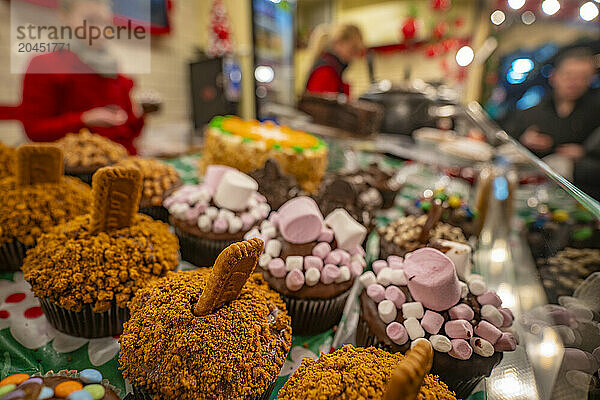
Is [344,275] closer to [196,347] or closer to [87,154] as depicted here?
[196,347]

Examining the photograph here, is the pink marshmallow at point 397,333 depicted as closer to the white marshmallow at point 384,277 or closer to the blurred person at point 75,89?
the white marshmallow at point 384,277

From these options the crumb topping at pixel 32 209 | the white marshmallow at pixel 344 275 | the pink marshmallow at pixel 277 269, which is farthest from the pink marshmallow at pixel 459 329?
the crumb topping at pixel 32 209

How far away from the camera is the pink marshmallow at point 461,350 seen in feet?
4.23

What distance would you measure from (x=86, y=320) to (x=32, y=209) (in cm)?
68

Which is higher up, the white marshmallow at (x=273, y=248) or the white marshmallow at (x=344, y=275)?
the white marshmallow at (x=273, y=248)

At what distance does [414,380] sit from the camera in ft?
2.55

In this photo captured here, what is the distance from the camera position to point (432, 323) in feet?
4.37

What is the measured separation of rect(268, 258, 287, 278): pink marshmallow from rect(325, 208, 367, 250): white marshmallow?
12.8 inches

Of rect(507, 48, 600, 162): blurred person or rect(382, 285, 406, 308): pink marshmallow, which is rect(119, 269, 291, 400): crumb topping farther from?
rect(507, 48, 600, 162): blurred person

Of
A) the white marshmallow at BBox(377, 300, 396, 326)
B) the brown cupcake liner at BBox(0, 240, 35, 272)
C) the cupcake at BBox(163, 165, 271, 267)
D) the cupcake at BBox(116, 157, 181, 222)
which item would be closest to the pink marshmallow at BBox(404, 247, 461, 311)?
the white marshmallow at BBox(377, 300, 396, 326)

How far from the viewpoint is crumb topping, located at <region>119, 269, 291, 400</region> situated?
1.10 m

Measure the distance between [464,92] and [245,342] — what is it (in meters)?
11.0

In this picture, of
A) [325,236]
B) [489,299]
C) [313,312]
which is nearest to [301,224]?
[325,236]

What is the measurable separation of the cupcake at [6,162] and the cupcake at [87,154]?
44 cm
